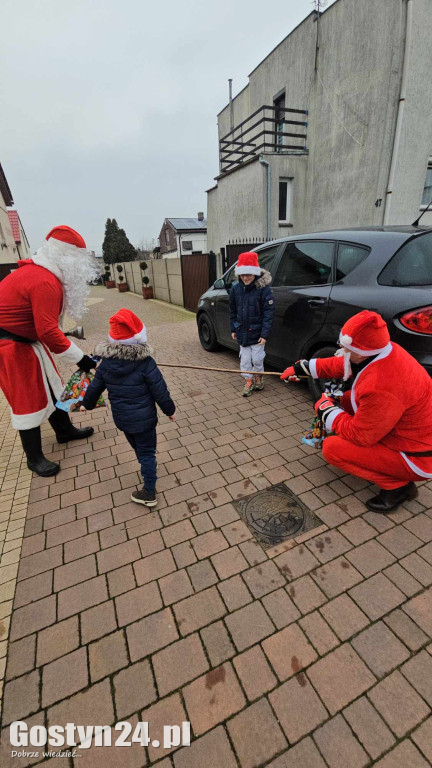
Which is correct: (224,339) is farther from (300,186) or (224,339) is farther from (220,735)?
(300,186)

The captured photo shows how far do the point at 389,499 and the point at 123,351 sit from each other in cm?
214

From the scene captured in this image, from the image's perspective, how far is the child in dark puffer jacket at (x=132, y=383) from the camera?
7.44 ft

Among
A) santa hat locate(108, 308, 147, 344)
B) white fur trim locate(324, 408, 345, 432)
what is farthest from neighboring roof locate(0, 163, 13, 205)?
white fur trim locate(324, 408, 345, 432)

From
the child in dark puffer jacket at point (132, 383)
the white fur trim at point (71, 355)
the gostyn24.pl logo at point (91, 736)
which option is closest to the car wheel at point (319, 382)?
the child in dark puffer jacket at point (132, 383)

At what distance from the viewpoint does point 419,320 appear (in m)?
2.69

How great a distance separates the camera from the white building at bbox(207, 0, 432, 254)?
8.60m

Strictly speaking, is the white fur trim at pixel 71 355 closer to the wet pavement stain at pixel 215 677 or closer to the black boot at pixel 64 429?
the black boot at pixel 64 429

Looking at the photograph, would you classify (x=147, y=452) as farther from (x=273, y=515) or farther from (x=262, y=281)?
(x=262, y=281)

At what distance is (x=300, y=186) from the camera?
11352 millimetres

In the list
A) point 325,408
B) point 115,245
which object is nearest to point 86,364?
point 325,408

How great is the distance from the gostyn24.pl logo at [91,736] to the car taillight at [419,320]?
2.86 m

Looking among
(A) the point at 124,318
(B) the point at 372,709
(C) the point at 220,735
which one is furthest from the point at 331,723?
(A) the point at 124,318

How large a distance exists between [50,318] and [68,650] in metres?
2.15

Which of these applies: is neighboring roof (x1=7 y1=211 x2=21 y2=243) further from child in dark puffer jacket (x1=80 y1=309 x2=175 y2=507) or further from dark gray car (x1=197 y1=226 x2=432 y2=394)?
child in dark puffer jacket (x1=80 y1=309 x2=175 y2=507)
